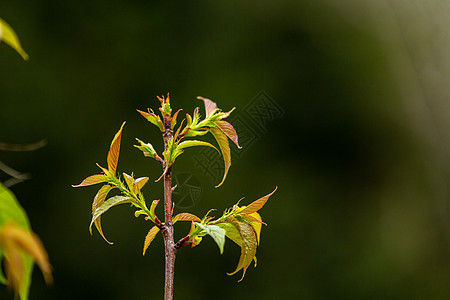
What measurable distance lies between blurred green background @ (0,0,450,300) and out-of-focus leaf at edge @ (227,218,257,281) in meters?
0.52

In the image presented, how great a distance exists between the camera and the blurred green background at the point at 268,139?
0.79 metres

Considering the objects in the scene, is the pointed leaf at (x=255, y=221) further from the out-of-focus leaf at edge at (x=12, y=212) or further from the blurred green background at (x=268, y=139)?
the blurred green background at (x=268, y=139)

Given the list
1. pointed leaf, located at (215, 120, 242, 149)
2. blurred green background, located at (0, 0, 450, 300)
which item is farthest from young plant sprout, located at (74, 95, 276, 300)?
blurred green background, located at (0, 0, 450, 300)

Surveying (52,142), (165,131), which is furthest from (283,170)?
(165,131)

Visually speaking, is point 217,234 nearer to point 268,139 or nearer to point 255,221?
point 255,221

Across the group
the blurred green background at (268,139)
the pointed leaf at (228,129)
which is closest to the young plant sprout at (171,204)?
the pointed leaf at (228,129)

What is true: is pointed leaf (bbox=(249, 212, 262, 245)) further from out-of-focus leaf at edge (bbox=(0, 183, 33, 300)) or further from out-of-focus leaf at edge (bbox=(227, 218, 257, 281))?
out-of-focus leaf at edge (bbox=(0, 183, 33, 300))

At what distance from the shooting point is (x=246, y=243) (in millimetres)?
250

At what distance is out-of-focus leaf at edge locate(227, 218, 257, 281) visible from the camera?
0.25m

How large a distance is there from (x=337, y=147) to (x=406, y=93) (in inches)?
6.5

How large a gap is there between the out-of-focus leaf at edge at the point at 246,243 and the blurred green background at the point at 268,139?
518 millimetres

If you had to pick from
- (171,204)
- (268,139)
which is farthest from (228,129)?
(268,139)

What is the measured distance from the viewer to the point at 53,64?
2.73ft

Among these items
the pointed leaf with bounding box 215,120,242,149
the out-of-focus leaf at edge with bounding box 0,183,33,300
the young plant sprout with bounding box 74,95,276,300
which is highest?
the pointed leaf with bounding box 215,120,242,149
